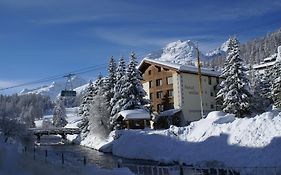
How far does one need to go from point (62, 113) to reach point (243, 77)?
8465 centimetres

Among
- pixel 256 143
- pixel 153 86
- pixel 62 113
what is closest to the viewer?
pixel 256 143

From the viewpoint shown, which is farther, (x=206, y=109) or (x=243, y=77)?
(x=206, y=109)

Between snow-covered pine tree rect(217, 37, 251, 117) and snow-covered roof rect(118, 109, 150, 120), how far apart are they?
40.2 ft

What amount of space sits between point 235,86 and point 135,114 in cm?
1504

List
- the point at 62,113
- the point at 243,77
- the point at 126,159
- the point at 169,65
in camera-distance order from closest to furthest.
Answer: the point at 126,159
the point at 243,77
the point at 169,65
the point at 62,113

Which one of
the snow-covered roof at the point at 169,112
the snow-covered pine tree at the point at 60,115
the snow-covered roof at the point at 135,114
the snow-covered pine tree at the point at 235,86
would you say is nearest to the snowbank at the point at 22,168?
the snow-covered pine tree at the point at 235,86

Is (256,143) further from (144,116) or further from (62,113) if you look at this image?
(62,113)

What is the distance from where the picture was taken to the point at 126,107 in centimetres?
5909

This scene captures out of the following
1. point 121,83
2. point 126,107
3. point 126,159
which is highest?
point 121,83

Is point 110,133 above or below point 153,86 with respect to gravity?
below

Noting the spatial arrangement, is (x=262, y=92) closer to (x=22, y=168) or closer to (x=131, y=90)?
(x=131, y=90)

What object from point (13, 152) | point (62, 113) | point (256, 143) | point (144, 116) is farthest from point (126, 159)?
point (62, 113)

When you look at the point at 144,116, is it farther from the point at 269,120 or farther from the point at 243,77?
the point at 269,120

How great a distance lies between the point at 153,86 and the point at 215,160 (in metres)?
36.8
